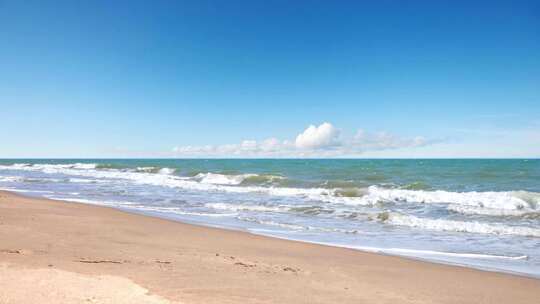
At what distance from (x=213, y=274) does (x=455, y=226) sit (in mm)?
9764

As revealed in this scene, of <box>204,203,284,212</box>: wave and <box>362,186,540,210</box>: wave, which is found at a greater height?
<box>362,186,540,210</box>: wave

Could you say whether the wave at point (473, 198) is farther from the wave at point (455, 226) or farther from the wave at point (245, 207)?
the wave at point (455, 226)

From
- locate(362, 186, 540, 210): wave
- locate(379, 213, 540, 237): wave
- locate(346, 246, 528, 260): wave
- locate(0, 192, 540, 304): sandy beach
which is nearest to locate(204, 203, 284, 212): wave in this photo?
locate(362, 186, 540, 210): wave

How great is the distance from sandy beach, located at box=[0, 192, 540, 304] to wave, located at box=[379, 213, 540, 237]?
5.52 metres

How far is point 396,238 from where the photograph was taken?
11789 millimetres

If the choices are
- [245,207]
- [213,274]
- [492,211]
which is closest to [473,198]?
[492,211]

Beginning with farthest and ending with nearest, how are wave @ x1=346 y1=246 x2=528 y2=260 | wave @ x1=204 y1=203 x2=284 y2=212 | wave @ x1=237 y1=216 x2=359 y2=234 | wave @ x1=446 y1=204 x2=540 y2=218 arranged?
wave @ x1=204 y1=203 x2=284 y2=212 < wave @ x1=446 y1=204 x2=540 y2=218 < wave @ x1=237 y1=216 x2=359 y2=234 < wave @ x1=346 y1=246 x2=528 y2=260

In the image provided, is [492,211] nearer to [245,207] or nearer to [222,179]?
[245,207]

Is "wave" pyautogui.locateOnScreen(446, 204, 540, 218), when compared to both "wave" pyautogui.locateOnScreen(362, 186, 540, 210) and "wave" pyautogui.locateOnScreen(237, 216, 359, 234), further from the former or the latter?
"wave" pyautogui.locateOnScreen(237, 216, 359, 234)

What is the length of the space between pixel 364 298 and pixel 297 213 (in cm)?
1189

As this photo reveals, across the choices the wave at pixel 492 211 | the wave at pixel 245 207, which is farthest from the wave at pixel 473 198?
the wave at pixel 245 207

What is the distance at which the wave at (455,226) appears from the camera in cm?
1268

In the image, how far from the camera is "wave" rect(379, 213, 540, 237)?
12680 millimetres

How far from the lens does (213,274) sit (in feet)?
21.1
